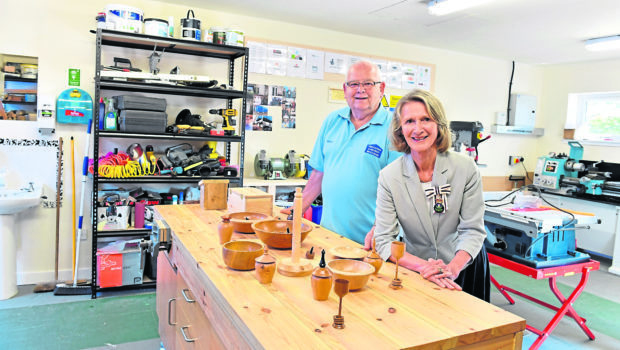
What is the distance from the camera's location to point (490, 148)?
6.49 metres

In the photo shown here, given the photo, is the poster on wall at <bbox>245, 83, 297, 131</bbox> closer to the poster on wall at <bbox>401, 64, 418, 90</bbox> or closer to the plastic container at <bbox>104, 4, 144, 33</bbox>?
the plastic container at <bbox>104, 4, 144, 33</bbox>

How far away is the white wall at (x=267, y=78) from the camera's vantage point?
12.4 feet

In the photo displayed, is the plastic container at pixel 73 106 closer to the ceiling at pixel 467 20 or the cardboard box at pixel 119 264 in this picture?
the cardboard box at pixel 119 264

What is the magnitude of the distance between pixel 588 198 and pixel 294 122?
3.84 metres

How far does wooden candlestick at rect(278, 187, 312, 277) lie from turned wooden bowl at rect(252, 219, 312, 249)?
192mm

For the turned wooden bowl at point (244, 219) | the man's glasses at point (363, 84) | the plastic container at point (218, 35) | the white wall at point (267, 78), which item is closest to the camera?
the turned wooden bowl at point (244, 219)

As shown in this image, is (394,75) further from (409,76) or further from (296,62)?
(296,62)

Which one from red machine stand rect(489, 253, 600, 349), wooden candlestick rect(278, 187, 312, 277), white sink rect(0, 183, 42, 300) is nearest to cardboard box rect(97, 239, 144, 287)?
white sink rect(0, 183, 42, 300)

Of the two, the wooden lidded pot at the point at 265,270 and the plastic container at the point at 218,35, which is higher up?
the plastic container at the point at 218,35

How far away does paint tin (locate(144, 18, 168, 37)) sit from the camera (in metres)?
3.71

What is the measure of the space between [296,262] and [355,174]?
38.7 inches

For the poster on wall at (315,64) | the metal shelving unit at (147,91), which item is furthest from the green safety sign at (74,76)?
the poster on wall at (315,64)

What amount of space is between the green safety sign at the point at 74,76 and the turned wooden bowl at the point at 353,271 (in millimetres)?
3422

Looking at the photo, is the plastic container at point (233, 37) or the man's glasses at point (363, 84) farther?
the plastic container at point (233, 37)
